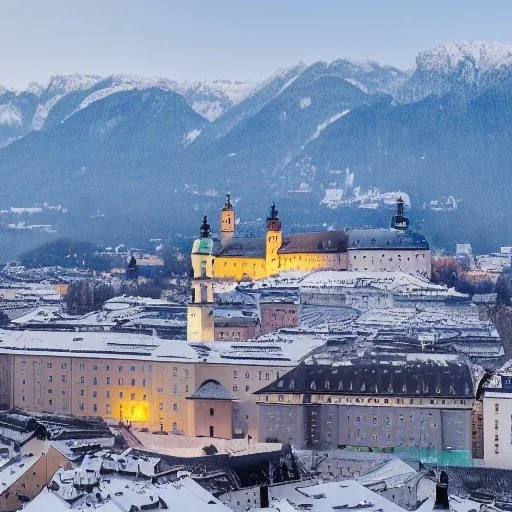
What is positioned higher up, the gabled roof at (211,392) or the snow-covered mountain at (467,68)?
the snow-covered mountain at (467,68)

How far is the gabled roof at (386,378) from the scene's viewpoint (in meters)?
40.5

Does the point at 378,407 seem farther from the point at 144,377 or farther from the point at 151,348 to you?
the point at 151,348

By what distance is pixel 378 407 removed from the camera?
133ft

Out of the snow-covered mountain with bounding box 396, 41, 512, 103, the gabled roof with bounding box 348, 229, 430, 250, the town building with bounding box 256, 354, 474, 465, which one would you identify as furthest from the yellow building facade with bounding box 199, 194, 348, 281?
the snow-covered mountain with bounding box 396, 41, 512, 103

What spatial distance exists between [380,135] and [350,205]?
13.2 meters

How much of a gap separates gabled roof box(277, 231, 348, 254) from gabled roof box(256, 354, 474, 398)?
3175cm

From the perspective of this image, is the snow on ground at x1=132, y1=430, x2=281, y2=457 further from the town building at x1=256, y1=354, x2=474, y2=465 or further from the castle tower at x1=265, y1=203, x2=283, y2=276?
the castle tower at x1=265, y1=203, x2=283, y2=276

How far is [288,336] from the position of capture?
50531mm

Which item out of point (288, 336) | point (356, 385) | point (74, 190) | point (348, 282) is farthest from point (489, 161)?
point (356, 385)

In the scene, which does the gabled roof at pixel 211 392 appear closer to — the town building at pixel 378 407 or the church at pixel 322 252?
the town building at pixel 378 407

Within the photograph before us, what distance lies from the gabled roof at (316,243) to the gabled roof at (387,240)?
2.05 feet

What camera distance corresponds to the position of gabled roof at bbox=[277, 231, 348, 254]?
245 feet

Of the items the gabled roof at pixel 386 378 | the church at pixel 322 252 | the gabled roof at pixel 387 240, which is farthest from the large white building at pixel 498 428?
the gabled roof at pixel 387 240

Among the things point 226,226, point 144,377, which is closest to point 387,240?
point 226,226
